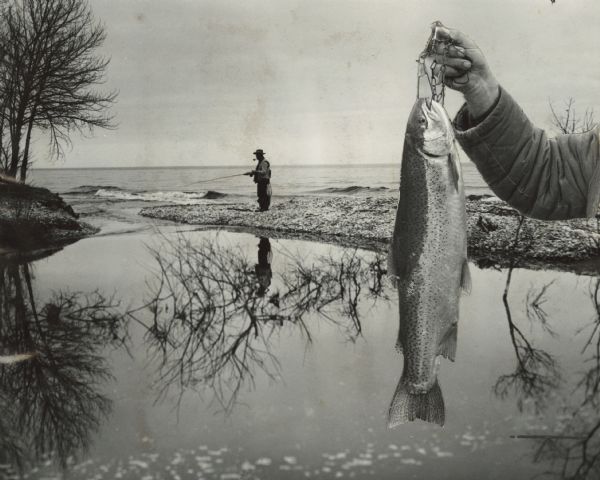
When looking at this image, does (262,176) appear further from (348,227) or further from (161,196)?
(161,196)

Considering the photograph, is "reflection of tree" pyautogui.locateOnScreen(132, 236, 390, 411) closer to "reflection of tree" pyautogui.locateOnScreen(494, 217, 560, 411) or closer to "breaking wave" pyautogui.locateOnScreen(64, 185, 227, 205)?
"reflection of tree" pyautogui.locateOnScreen(494, 217, 560, 411)

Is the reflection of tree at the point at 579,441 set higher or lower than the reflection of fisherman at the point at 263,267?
lower

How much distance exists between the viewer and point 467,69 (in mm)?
2615

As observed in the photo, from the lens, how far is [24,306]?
12195 millimetres

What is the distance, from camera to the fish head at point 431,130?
2.36 m

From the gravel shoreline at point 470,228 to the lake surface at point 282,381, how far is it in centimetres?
194

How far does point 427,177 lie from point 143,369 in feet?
22.7

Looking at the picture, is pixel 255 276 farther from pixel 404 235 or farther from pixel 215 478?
pixel 404 235

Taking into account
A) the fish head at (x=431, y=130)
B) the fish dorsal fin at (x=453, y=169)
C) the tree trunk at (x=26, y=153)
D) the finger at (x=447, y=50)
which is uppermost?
the tree trunk at (x=26, y=153)

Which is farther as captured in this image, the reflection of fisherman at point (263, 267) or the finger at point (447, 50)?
the reflection of fisherman at point (263, 267)

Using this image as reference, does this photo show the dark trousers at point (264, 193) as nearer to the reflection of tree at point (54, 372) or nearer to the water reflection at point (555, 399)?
the reflection of tree at point (54, 372)

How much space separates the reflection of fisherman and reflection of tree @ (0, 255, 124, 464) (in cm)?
311

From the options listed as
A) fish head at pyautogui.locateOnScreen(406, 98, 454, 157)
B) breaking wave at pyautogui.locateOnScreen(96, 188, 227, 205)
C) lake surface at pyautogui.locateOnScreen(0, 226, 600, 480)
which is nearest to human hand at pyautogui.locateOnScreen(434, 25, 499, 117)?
fish head at pyautogui.locateOnScreen(406, 98, 454, 157)

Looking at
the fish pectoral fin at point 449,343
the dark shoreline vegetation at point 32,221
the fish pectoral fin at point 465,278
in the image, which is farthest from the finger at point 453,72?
the dark shoreline vegetation at point 32,221
